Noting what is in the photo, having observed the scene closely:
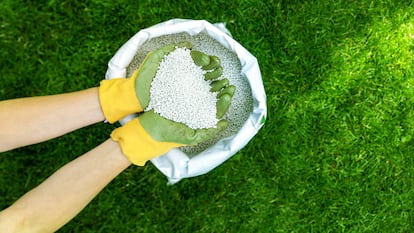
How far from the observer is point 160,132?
3.92 ft

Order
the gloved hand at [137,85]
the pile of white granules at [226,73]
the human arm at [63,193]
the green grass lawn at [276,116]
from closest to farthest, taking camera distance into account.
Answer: the human arm at [63,193], the gloved hand at [137,85], the pile of white granules at [226,73], the green grass lawn at [276,116]

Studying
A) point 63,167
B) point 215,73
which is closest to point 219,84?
point 215,73

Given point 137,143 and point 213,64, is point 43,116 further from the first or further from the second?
point 213,64

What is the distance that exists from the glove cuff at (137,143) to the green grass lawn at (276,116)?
0.88 feet

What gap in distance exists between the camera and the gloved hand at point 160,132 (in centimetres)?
120

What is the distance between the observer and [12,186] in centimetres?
148

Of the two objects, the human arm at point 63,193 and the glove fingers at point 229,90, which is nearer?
the human arm at point 63,193

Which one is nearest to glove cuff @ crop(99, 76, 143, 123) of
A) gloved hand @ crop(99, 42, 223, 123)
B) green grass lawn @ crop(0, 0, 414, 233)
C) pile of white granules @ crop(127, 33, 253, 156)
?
gloved hand @ crop(99, 42, 223, 123)

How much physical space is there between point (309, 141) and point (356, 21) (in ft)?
1.18

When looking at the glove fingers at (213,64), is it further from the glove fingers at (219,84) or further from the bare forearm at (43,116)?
the bare forearm at (43,116)

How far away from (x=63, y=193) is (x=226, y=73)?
495mm

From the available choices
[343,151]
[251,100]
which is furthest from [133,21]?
[343,151]

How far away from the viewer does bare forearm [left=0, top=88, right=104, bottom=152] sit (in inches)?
46.6

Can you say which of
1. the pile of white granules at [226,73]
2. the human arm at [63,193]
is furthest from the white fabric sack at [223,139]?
the human arm at [63,193]
